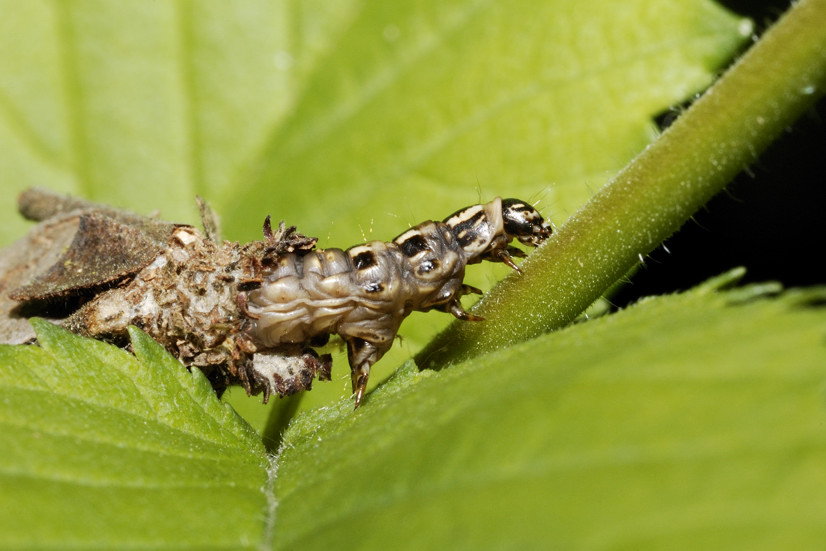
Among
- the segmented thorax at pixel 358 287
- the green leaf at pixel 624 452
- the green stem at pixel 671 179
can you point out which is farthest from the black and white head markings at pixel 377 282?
the green leaf at pixel 624 452

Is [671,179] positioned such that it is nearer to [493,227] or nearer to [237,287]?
[493,227]

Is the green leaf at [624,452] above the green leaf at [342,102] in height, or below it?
below

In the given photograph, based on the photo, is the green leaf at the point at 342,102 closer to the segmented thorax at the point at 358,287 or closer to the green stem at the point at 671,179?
the segmented thorax at the point at 358,287

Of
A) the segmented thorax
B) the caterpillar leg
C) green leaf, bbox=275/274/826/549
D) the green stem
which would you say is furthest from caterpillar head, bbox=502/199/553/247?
green leaf, bbox=275/274/826/549

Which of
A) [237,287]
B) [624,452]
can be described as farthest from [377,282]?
[624,452]

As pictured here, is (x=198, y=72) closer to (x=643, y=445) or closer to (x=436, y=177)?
(x=436, y=177)

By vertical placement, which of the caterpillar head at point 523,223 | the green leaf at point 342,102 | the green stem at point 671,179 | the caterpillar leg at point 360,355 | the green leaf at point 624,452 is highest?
the green leaf at point 342,102
